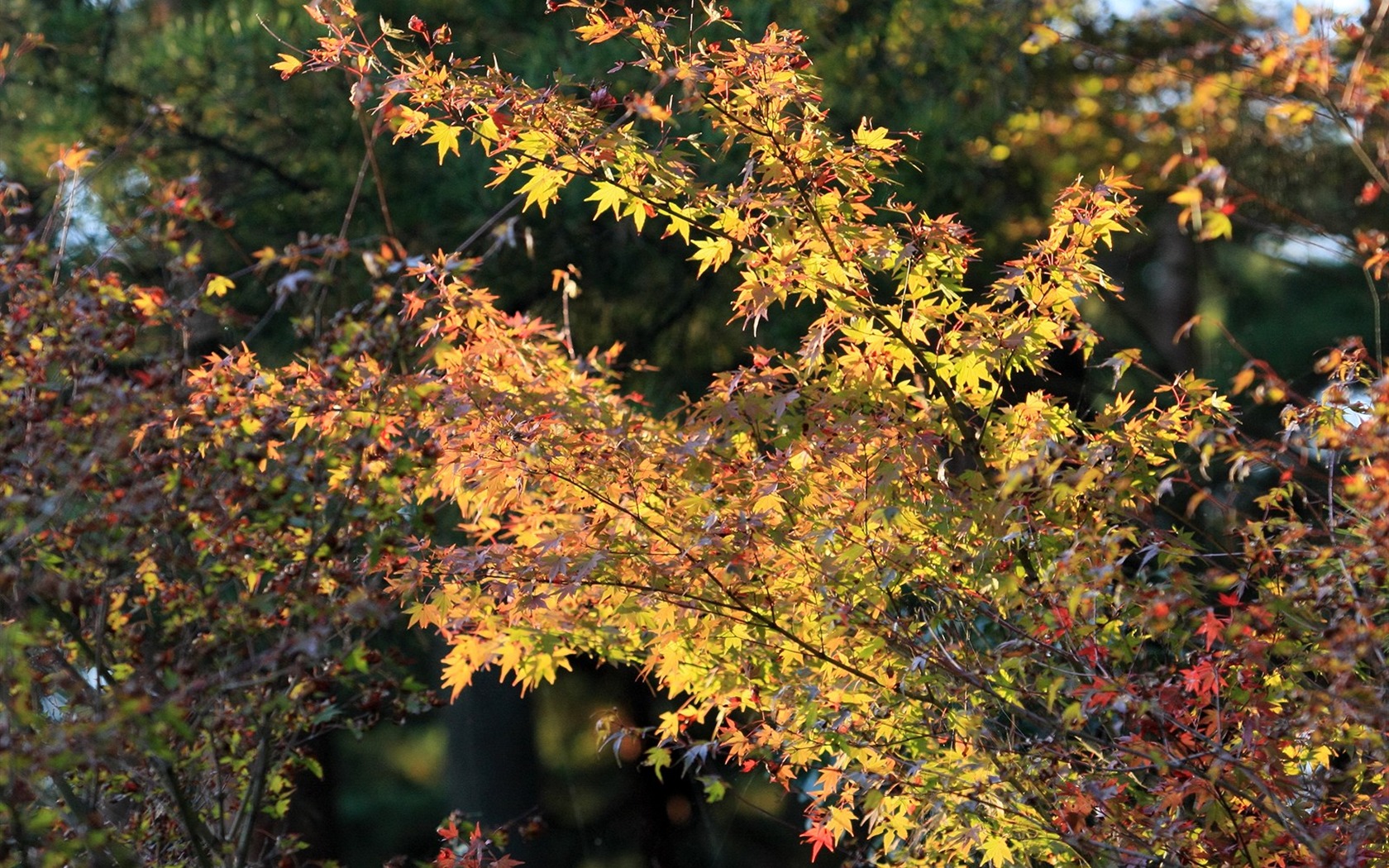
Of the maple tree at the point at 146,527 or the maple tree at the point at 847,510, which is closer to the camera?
the maple tree at the point at 146,527

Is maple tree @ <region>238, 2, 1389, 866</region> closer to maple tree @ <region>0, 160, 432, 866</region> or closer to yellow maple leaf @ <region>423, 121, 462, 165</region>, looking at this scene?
yellow maple leaf @ <region>423, 121, 462, 165</region>

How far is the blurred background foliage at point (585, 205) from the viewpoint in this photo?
7.86 m

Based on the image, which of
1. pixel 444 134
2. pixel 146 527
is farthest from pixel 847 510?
pixel 146 527

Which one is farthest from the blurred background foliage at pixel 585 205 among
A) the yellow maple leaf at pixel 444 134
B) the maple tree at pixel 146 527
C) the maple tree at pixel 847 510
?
the maple tree at pixel 146 527

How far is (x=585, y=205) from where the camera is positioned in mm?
7863

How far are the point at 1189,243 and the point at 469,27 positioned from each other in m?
5.77

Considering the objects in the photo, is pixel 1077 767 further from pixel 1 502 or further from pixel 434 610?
pixel 1 502

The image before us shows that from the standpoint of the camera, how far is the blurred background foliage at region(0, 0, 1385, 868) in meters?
7.86

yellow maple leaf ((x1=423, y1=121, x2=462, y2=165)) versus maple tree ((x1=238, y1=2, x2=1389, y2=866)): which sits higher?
yellow maple leaf ((x1=423, y1=121, x2=462, y2=165))

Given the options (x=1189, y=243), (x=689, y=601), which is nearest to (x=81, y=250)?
(x=689, y=601)

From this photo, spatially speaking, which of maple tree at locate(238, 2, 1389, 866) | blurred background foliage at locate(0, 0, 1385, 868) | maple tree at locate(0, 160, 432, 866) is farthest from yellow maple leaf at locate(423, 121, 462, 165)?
blurred background foliage at locate(0, 0, 1385, 868)

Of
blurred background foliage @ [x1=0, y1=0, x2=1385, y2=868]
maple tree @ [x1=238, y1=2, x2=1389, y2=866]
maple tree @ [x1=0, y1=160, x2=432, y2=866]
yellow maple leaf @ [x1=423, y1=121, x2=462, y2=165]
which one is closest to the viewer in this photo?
maple tree @ [x1=0, y1=160, x2=432, y2=866]

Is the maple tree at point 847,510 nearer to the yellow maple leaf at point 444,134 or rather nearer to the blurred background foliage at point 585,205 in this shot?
the yellow maple leaf at point 444,134

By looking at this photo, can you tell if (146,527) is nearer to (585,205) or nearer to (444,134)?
(444,134)
